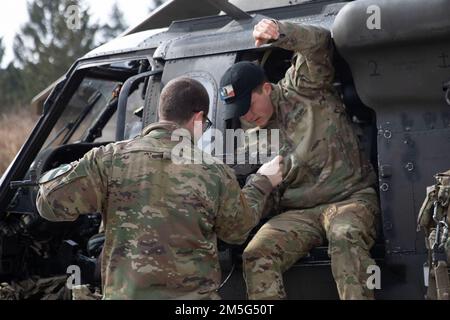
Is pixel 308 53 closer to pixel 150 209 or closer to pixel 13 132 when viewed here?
pixel 150 209

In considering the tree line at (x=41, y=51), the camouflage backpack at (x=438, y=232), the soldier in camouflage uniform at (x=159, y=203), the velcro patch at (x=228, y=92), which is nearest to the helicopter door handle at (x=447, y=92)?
the camouflage backpack at (x=438, y=232)

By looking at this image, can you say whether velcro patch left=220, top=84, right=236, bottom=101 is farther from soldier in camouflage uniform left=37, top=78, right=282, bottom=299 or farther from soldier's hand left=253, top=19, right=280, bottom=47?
soldier in camouflage uniform left=37, top=78, right=282, bottom=299

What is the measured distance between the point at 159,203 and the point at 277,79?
1860mm

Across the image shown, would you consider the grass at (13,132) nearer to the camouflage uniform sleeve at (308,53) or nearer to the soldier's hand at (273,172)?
the camouflage uniform sleeve at (308,53)

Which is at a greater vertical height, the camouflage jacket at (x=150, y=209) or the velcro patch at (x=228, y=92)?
the velcro patch at (x=228, y=92)

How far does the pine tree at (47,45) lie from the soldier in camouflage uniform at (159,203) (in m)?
18.9

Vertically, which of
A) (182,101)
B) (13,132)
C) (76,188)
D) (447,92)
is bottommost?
(76,188)

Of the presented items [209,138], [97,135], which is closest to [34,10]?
[97,135]

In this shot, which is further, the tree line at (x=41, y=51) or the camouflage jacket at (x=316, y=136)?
the tree line at (x=41, y=51)

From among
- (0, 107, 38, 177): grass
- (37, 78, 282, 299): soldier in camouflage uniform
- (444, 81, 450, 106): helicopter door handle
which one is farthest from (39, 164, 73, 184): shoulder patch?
(0, 107, 38, 177): grass

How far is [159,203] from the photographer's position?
346cm

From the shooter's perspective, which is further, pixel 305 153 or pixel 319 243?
pixel 305 153

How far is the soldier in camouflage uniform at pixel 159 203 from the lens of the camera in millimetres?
3441

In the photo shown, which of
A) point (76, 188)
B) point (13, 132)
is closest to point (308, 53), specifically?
point (76, 188)
